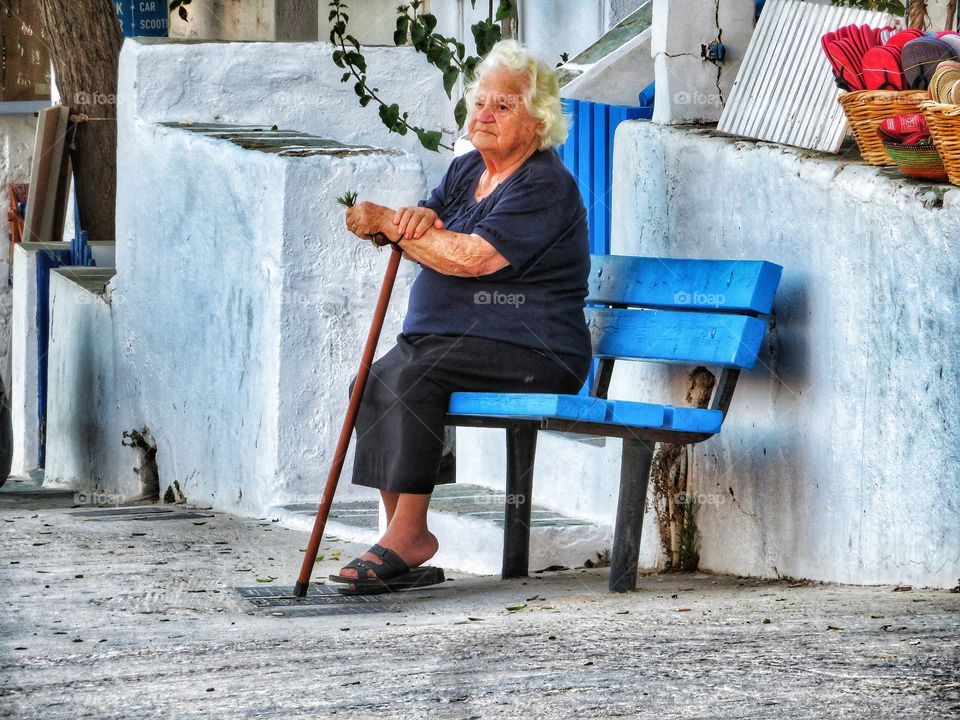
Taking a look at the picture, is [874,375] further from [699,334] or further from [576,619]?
[576,619]

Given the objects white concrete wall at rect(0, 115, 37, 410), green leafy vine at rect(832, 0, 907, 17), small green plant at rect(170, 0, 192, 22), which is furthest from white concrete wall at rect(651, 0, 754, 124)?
white concrete wall at rect(0, 115, 37, 410)

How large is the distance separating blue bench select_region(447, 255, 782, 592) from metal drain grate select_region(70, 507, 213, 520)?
2329 millimetres

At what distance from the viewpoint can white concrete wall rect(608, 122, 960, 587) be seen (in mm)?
3762

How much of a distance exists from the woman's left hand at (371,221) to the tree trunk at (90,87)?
28.5 feet

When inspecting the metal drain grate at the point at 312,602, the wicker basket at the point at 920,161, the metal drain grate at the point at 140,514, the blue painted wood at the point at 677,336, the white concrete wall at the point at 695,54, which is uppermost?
the white concrete wall at the point at 695,54

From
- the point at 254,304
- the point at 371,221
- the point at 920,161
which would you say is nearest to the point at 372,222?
the point at 371,221

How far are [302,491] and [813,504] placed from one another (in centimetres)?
269

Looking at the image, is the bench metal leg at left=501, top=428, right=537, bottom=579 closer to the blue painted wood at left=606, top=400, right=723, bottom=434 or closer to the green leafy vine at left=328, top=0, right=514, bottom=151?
the blue painted wood at left=606, top=400, right=723, bottom=434

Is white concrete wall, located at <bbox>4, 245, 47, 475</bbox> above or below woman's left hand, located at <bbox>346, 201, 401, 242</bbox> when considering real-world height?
below

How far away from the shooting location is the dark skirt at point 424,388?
4.22m

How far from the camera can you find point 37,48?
16078 millimetres

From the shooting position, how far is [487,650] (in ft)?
10.7

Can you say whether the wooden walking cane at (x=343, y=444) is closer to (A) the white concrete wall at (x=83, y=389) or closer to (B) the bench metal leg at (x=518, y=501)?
→ (B) the bench metal leg at (x=518, y=501)

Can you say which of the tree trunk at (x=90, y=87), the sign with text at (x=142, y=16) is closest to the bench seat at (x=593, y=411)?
the tree trunk at (x=90, y=87)
